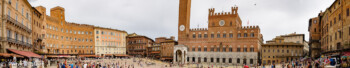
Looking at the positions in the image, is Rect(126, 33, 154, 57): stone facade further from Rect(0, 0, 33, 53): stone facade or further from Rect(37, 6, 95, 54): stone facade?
Rect(0, 0, 33, 53): stone facade

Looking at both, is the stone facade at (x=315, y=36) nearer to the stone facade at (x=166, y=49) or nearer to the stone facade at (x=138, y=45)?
the stone facade at (x=166, y=49)

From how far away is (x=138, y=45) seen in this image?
7719 centimetres

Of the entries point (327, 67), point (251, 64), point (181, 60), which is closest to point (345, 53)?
point (327, 67)

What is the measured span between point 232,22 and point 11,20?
1946 inches

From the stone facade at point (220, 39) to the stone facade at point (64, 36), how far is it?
28267 mm

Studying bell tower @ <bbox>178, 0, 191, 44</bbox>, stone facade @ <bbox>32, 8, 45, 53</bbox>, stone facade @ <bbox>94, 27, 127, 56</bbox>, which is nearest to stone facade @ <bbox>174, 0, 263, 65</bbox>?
bell tower @ <bbox>178, 0, 191, 44</bbox>

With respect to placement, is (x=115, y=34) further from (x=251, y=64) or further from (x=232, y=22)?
(x=251, y=64)

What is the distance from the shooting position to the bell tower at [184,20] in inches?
2589

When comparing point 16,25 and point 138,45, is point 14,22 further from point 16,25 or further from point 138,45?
point 138,45

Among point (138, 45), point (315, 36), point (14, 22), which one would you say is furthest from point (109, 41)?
point (315, 36)

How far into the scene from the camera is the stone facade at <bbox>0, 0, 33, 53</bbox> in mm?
27094

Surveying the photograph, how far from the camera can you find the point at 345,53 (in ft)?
90.6

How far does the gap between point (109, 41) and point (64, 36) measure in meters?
14.8

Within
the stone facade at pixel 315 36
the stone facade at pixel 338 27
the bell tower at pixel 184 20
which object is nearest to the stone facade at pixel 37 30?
the bell tower at pixel 184 20
